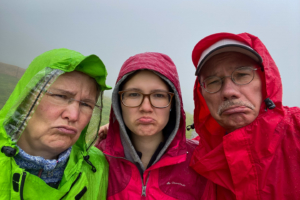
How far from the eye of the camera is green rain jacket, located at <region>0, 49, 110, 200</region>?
1.12 meters

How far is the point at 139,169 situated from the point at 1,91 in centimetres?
825

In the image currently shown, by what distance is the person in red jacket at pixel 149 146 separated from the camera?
182 centimetres

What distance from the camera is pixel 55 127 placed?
55.4 inches

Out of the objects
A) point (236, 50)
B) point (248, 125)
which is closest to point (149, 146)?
point (248, 125)

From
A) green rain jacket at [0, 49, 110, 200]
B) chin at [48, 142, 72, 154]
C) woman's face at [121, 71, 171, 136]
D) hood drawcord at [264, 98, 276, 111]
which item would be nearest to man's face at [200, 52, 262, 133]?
hood drawcord at [264, 98, 276, 111]

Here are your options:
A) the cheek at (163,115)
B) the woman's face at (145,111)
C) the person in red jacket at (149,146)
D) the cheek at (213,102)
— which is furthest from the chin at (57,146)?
the cheek at (213,102)

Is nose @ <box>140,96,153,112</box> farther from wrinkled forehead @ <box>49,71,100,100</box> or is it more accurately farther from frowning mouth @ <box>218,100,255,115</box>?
frowning mouth @ <box>218,100,255,115</box>

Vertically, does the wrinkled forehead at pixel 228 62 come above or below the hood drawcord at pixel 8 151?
above

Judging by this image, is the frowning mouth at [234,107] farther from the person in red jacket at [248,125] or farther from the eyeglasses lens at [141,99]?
the eyeglasses lens at [141,99]

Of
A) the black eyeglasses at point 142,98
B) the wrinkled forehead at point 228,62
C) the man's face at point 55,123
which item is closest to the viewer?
the man's face at point 55,123

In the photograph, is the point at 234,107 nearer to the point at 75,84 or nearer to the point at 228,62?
the point at 228,62

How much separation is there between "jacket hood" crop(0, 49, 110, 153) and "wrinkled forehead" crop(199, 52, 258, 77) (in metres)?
1.35

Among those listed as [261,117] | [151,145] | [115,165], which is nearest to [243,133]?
[261,117]

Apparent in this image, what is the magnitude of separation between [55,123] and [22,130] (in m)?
0.25
